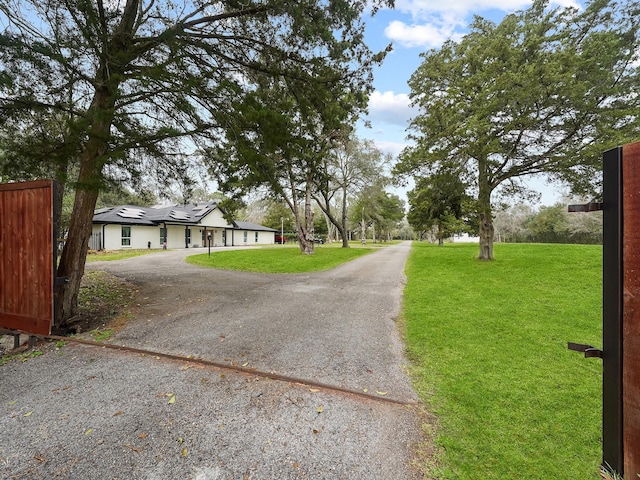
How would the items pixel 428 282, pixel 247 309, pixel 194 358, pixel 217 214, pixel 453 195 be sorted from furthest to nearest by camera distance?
pixel 217 214, pixel 453 195, pixel 428 282, pixel 247 309, pixel 194 358

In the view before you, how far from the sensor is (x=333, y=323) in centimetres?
488

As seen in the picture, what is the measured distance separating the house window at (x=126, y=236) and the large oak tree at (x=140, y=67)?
63.3 feet

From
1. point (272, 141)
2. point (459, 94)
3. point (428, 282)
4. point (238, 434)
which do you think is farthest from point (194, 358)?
point (459, 94)

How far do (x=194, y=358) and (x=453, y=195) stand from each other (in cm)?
1310

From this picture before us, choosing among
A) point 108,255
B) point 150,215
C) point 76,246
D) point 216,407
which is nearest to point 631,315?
point 216,407

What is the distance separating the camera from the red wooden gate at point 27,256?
3.74 meters

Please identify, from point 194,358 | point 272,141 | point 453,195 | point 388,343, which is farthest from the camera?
point 453,195

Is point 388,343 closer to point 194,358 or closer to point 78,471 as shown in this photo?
point 194,358

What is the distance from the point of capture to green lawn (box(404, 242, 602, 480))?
1885 mm

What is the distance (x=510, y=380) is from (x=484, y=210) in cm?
1006

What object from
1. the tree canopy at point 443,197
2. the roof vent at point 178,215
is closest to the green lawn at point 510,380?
the tree canopy at point 443,197

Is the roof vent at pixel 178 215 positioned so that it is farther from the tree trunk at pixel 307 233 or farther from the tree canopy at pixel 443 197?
the tree canopy at pixel 443 197

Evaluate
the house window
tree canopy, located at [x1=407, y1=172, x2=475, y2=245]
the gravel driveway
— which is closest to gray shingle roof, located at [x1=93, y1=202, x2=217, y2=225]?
the house window

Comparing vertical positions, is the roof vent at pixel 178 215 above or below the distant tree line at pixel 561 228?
above
